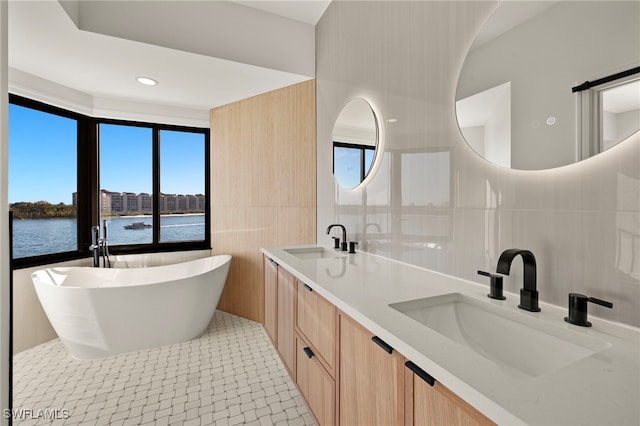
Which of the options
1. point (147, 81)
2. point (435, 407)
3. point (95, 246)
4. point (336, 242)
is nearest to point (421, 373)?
point (435, 407)

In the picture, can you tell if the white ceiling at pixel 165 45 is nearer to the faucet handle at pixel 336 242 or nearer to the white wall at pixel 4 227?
the white wall at pixel 4 227

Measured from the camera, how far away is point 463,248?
1.27 m

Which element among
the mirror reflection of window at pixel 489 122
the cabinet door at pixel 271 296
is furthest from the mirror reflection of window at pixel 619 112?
the cabinet door at pixel 271 296

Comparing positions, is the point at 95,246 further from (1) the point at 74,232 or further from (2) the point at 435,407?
(2) the point at 435,407

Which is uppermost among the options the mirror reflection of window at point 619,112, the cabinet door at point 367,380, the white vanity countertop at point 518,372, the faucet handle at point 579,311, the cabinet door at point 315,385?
the mirror reflection of window at point 619,112

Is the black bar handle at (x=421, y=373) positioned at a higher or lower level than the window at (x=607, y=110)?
lower

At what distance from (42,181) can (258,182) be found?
6.63 ft

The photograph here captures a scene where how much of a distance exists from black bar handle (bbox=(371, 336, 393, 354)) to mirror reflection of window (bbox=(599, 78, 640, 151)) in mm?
829

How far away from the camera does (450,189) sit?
4.38 ft

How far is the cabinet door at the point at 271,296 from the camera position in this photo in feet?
6.95

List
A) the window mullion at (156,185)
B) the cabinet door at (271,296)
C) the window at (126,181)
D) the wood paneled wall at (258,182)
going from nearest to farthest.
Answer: the cabinet door at (271,296) < the wood paneled wall at (258,182) < the window at (126,181) < the window mullion at (156,185)

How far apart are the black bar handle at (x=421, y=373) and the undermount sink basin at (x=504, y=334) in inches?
10.1

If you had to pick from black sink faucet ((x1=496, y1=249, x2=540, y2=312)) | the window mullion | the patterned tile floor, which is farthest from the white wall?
the window mullion

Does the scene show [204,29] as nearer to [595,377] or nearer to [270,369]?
[270,369]
